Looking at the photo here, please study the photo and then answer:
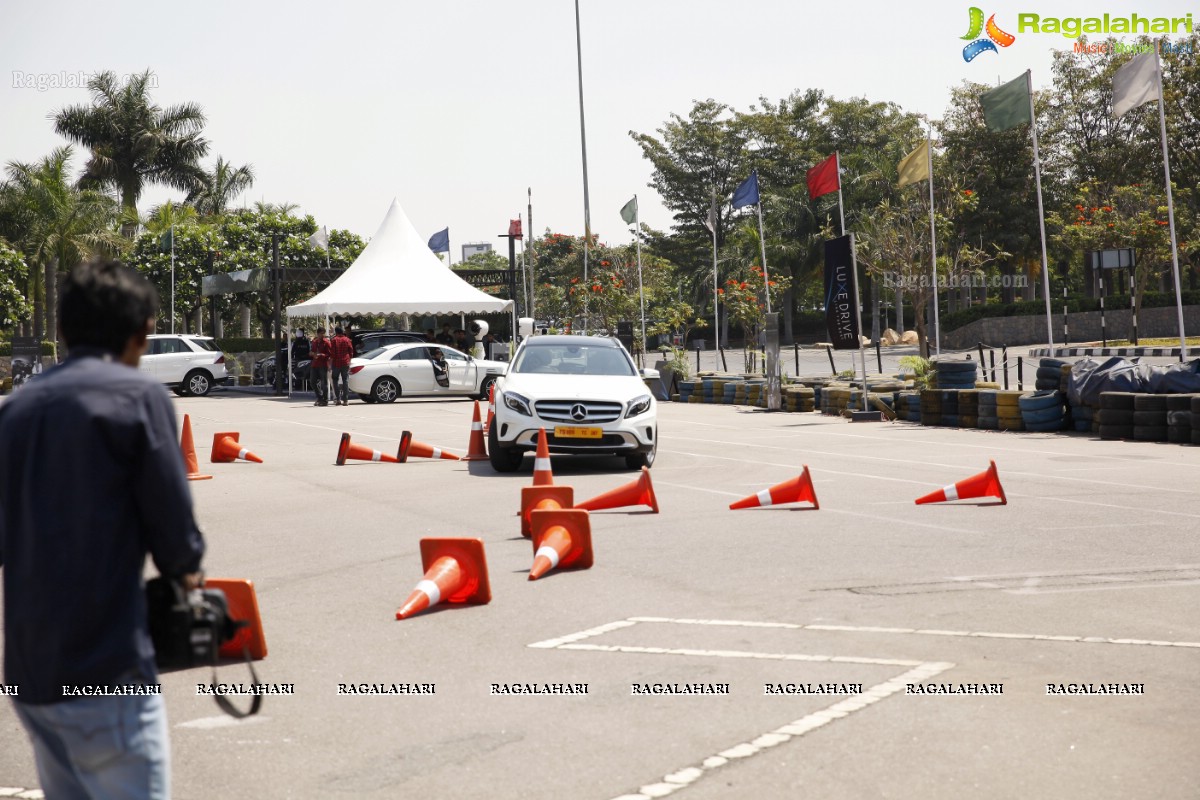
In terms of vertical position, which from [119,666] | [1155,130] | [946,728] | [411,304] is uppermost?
[1155,130]

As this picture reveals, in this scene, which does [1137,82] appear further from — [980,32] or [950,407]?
[980,32]

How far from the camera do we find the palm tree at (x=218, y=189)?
66.2 m

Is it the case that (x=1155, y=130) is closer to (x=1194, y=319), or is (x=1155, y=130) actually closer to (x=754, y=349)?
(x=1194, y=319)

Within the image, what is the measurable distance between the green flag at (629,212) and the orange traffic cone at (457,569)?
37.6 meters

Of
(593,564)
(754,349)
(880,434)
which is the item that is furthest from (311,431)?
(754,349)

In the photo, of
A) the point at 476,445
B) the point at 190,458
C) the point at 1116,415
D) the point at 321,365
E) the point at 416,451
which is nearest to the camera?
the point at 190,458

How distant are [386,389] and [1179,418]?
18943mm

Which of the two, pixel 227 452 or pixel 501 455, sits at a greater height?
pixel 227 452

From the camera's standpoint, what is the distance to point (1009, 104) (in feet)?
82.8

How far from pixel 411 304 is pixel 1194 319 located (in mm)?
36445

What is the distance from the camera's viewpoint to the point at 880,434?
19.8 metres

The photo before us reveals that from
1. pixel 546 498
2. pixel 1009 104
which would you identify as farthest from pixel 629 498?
pixel 1009 104

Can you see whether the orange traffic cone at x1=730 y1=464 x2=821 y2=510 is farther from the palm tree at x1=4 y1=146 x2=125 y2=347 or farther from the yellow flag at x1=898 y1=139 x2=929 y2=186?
the palm tree at x1=4 y1=146 x2=125 y2=347

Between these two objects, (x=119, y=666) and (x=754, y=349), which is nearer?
(x=119, y=666)
